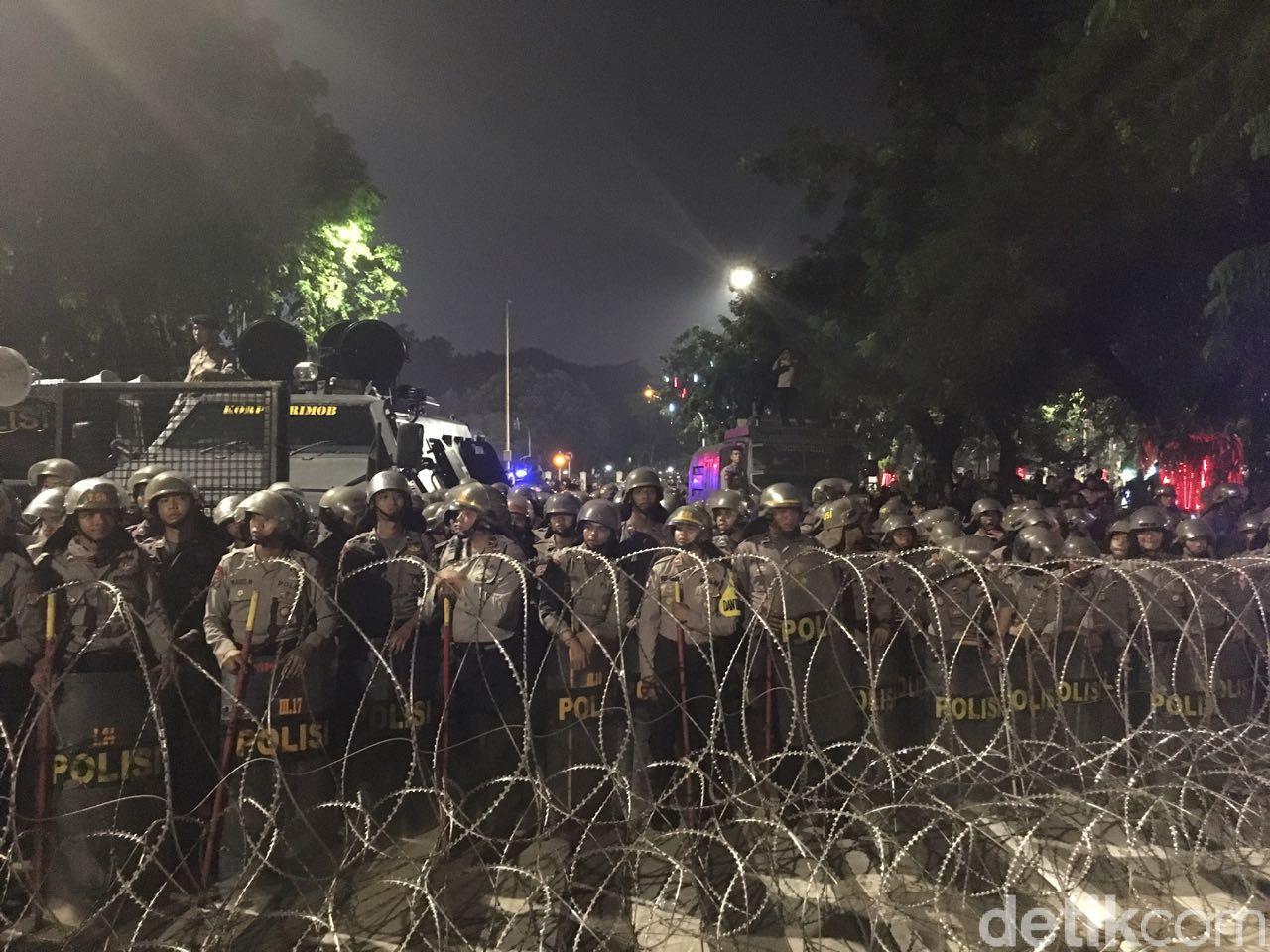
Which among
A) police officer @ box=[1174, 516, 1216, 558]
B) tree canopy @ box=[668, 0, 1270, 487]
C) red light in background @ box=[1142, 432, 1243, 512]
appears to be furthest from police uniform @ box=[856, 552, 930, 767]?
red light in background @ box=[1142, 432, 1243, 512]

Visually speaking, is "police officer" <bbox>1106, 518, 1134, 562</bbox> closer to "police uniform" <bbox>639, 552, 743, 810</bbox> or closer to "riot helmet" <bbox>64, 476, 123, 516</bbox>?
"police uniform" <bbox>639, 552, 743, 810</bbox>

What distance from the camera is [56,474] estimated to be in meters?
7.23

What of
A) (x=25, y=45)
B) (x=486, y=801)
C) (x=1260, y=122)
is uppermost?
(x=25, y=45)

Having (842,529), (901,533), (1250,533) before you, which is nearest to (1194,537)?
(1250,533)

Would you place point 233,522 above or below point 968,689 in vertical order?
above

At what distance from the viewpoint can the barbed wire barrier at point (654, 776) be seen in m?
4.46

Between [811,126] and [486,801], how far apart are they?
17819 mm

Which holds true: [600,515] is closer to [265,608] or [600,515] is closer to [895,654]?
[895,654]

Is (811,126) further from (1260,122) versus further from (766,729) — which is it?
(766,729)

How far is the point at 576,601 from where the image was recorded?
6.24 m

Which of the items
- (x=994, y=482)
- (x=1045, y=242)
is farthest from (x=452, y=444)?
(x=994, y=482)

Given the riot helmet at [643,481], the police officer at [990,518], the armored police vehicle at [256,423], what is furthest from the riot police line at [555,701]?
the police officer at [990,518]

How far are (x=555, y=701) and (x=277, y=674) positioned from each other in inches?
65.6

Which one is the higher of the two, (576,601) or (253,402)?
(253,402)
